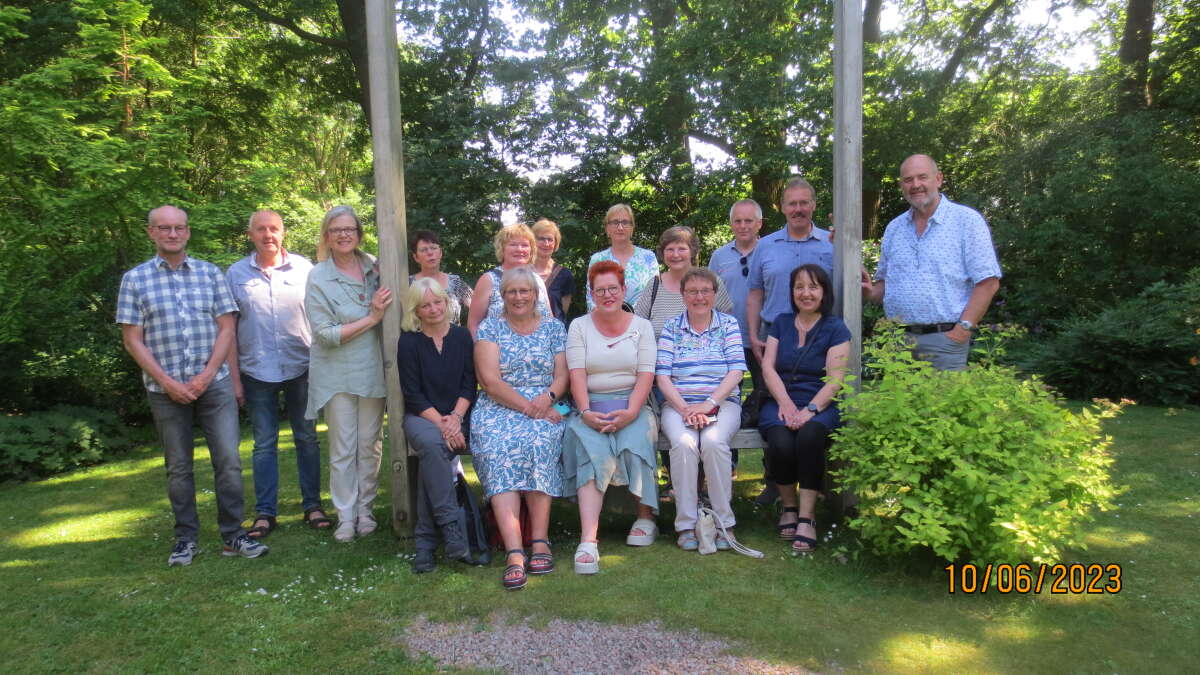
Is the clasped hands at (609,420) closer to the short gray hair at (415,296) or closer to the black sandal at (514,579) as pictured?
the black sandal at (514,579)

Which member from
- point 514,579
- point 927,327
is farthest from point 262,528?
point 927,327

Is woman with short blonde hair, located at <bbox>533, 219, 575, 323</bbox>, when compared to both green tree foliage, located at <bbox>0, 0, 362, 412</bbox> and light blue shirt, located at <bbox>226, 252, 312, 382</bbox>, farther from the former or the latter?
green tree foliage, located at <bbox>0, 0, 362, 412</bbox>

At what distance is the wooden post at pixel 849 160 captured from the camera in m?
4.22

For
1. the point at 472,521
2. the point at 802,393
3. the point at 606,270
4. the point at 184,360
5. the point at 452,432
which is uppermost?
the point at 606,270

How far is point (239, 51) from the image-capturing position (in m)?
13.3

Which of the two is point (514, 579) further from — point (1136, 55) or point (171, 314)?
Answer: point (1136, 55)

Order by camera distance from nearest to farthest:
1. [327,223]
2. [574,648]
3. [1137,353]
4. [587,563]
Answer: [574,648]
[587,563]
[327,223]
[1137,353]

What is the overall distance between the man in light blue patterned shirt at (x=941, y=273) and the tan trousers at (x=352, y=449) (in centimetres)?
304

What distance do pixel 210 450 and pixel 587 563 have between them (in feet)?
6.88

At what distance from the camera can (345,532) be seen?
436 cm

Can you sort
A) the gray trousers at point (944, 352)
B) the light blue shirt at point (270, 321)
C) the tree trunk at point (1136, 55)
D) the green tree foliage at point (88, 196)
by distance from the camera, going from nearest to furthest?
the gray trousers at point (944, 352) < the light blue shirt at point (270, 321) < the green tree foliage at point (88, 196) < the tree trunk at point (1136, 55)

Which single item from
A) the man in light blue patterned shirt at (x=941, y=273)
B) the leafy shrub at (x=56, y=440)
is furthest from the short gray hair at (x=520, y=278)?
the leafy shrub at (x=56, y=440)

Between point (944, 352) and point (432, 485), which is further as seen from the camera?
point (944, 352)
